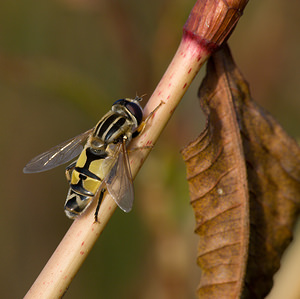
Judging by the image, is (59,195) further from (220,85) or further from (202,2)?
(202,2)

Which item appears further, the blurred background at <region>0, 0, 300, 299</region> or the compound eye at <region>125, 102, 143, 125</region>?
the blurred background at <region>0, 0, 300, 299</region>

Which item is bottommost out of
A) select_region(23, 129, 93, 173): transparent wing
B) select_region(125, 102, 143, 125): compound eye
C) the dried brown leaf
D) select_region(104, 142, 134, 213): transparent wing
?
the dried brown leaf

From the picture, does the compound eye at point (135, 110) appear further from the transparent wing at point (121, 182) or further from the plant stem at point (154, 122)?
the plant stem at point (154, 122)

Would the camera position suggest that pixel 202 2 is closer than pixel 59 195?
Yes

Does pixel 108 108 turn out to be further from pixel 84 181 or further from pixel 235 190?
pixel 235 190

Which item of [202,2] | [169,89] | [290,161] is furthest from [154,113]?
[290,161]

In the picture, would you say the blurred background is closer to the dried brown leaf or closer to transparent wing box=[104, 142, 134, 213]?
the dried brown leaf

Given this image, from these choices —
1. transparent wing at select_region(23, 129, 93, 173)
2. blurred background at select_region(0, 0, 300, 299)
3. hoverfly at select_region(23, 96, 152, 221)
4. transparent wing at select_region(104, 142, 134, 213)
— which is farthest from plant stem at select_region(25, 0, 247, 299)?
blurred background at select_region(0, 0, 300, 299)
